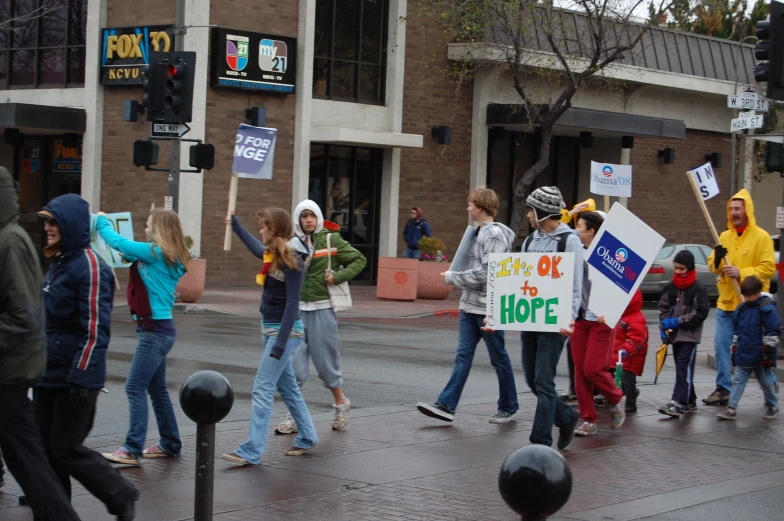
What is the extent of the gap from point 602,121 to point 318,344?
77.3 ft

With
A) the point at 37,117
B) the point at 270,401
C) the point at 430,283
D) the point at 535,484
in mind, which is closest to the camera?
the point at 535,484

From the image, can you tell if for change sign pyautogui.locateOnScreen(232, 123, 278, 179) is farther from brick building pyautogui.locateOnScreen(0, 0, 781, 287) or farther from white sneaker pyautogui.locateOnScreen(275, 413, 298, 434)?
brick building pyautogui.locateOnScreen(0, 0, 781, 287)

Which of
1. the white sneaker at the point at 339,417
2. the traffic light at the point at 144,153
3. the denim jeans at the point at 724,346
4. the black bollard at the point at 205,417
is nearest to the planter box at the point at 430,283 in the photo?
the traffic light at the point at 144,153

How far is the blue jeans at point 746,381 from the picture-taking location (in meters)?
10.6

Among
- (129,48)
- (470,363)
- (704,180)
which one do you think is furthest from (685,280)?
(129,48)

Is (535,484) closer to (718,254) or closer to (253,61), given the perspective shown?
(718,254)

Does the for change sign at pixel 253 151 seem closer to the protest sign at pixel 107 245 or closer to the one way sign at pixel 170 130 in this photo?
the protest sign at pixel 107 245

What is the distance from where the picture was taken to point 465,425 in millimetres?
9898

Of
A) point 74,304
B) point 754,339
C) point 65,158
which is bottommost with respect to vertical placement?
point 754,339

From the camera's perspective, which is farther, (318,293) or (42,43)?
(42,43)

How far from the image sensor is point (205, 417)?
5789mm

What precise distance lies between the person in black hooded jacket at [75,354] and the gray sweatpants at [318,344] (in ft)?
9.02

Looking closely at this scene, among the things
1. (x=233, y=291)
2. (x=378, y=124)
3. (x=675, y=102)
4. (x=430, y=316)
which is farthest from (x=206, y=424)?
(x=675, y=102)

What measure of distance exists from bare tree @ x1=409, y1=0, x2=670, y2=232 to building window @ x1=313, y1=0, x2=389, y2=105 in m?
1.12
